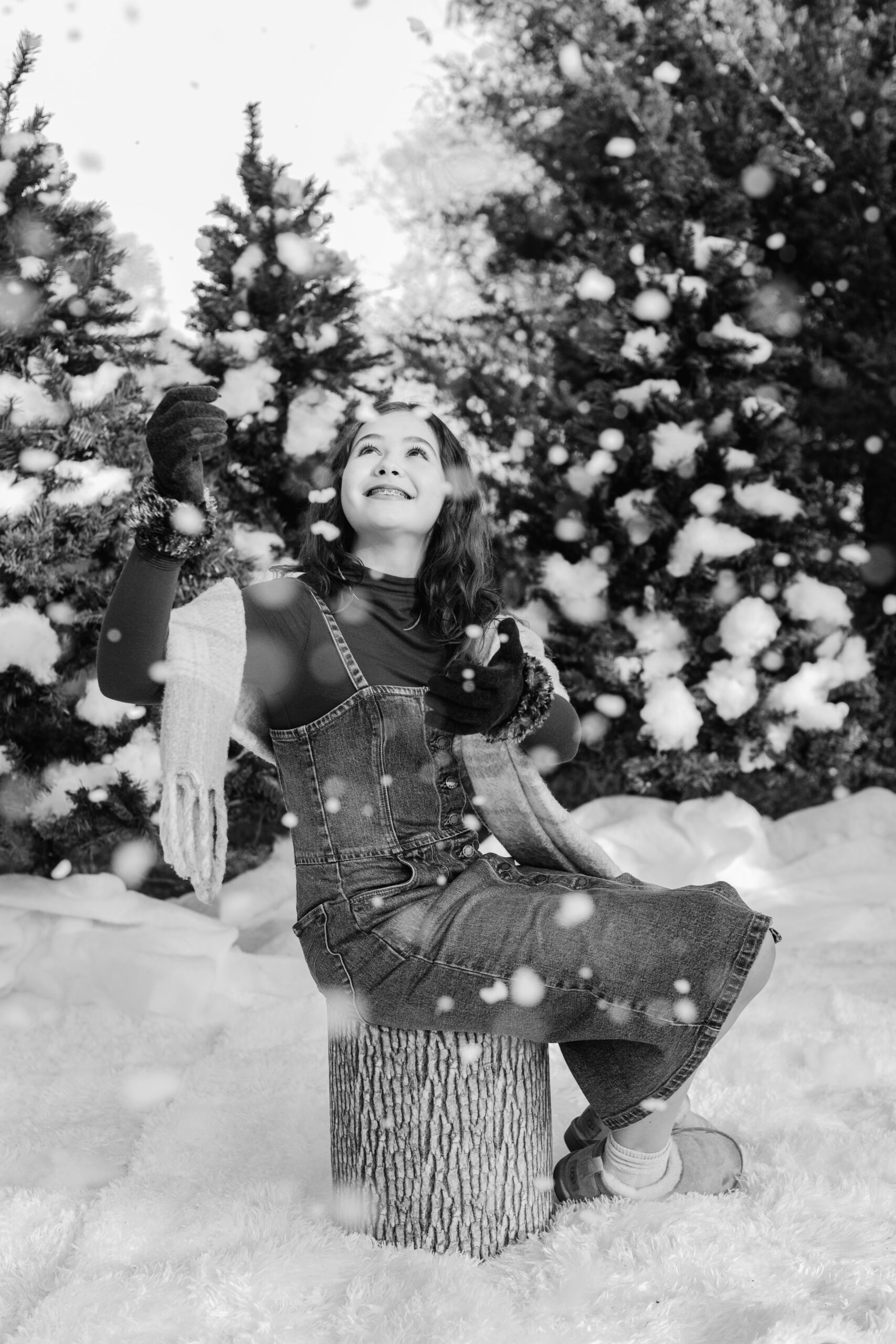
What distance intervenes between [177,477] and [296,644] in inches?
16.6

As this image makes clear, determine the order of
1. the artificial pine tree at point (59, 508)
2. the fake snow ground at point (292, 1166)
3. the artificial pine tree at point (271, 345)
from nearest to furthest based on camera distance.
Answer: the fake snow ground at point (292, 1166) → the artificial pine tree at point (59, 508) → the artificial pine tree at point (271, 345)

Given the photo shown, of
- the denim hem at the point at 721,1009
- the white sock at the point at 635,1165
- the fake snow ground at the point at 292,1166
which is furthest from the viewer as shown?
the white sock at the point at 635,1165

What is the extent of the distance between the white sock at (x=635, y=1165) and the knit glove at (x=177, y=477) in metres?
1.27

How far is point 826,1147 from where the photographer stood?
207cm

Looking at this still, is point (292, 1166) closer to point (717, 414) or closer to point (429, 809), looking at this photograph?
point (429, 809)

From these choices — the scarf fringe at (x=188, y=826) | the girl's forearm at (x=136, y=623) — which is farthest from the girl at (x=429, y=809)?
the scarf fringe at (x=188, y=826)

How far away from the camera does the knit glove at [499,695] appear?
1.88 m

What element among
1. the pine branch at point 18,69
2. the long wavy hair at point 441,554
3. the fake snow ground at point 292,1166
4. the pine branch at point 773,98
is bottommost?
the fake snow ground at point 292,1166

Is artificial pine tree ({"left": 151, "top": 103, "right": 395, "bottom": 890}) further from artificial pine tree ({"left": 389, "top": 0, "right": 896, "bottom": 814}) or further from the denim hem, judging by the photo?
the denim hem

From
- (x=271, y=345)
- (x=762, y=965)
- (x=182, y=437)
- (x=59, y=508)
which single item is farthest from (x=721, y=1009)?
(x=271, y=345)

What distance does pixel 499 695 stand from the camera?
73.8 inches

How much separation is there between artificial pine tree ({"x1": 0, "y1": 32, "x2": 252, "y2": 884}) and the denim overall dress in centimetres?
142

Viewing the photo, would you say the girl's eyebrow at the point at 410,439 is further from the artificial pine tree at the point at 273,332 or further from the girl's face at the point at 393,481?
the artificial pine tree at the point at 273,332

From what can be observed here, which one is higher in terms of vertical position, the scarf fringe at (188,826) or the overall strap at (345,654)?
the overall strap at (345,654)
